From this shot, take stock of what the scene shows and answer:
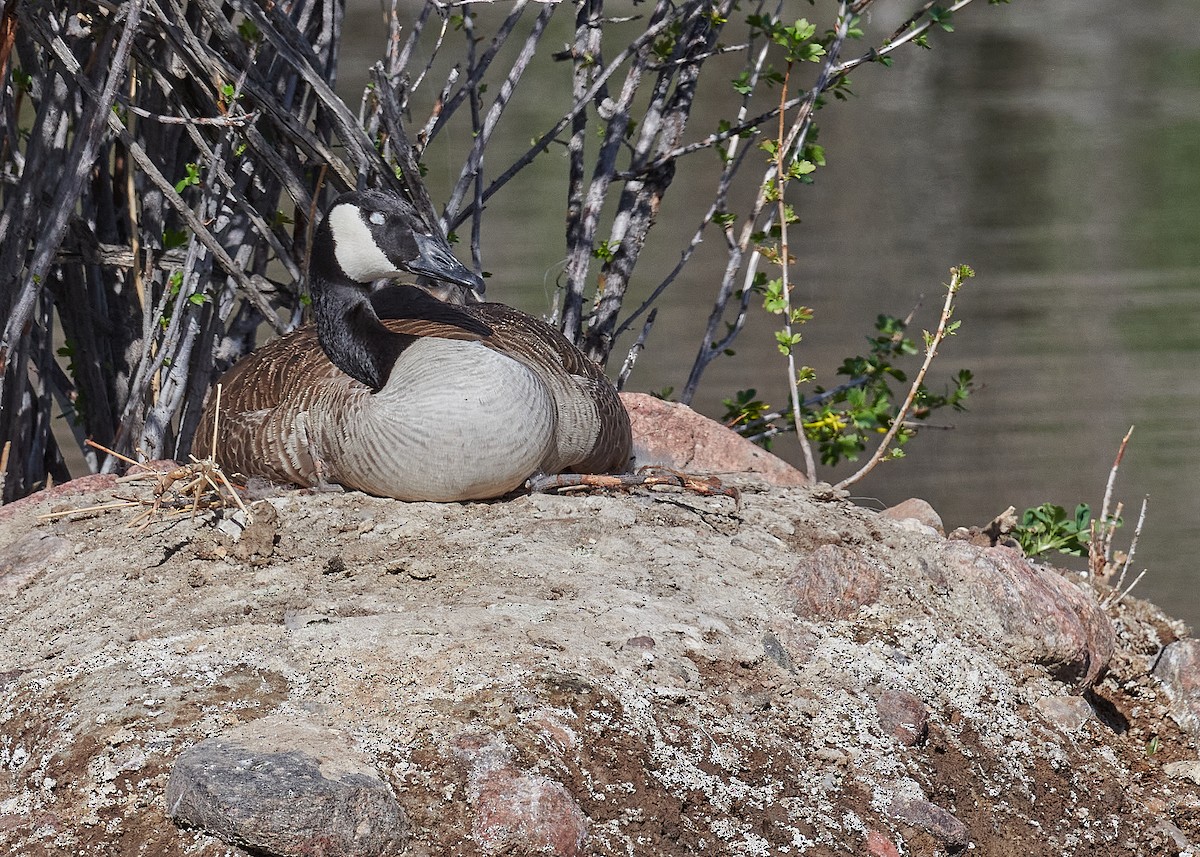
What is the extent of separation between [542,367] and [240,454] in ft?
3.47

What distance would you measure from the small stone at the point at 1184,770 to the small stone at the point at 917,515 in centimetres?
114

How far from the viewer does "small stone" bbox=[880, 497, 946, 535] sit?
550 centimetres

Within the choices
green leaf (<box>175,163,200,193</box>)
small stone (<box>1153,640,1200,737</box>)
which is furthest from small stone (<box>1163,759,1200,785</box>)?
green leaf (<box>175,163,200,193</box>)

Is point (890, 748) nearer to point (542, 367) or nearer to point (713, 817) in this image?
point (713, 817)

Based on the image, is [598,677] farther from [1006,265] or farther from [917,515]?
[1006,265]

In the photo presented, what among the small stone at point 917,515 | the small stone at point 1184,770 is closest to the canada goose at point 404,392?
the small stone at point 917,515

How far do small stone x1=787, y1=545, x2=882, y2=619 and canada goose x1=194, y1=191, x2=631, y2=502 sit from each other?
89 cm

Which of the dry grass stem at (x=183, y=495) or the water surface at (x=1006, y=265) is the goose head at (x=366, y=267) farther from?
the water surface at (x=1006, y=265)

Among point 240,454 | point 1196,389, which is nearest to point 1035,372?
point 1196,389

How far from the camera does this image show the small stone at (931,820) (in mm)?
3686

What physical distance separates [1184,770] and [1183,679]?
24.7 inches

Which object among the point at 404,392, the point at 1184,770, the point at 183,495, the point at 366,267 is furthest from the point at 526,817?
the point at 1184,770

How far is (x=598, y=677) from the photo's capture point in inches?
148

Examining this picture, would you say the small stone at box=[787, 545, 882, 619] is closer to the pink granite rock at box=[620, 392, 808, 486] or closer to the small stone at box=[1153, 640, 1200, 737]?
the pink granite rock at box=[620, 392, 808, 486]
